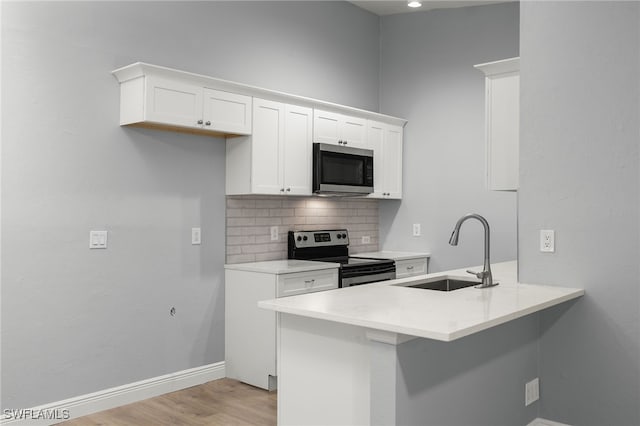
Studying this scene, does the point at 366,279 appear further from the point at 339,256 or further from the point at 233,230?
the point at 233,230

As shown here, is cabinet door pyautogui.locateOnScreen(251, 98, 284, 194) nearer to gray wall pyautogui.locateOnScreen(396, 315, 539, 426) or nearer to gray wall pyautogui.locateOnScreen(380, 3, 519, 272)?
gray wall pyautogui.locateOnScreen(380, 3, 519, 272)

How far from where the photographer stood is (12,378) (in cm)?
328

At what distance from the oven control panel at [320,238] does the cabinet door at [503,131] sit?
5.99 ft

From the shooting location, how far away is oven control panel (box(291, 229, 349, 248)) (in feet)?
16.2

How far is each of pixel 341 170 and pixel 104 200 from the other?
2.02m

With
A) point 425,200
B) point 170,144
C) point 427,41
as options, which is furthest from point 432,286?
point 427,41

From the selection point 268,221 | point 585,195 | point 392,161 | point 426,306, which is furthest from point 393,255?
point 426,306

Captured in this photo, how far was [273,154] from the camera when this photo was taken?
4.43m

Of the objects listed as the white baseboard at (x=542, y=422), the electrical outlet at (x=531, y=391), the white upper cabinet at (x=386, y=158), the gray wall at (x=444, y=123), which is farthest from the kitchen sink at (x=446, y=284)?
the white upper cabinet at (x=386, y=158)

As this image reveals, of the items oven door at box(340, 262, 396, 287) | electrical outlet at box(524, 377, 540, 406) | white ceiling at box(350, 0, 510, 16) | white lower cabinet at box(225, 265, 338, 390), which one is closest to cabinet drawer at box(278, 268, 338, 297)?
white lower cabinet at box(225, 265, 338, 390)

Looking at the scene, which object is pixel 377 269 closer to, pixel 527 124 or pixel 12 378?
pixel 527 124

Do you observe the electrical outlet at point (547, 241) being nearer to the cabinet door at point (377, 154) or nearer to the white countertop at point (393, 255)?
the white countertop at point (393, 255)

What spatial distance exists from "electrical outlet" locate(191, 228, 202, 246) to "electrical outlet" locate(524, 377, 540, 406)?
7.94 ft

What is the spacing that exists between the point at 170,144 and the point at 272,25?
148cm
